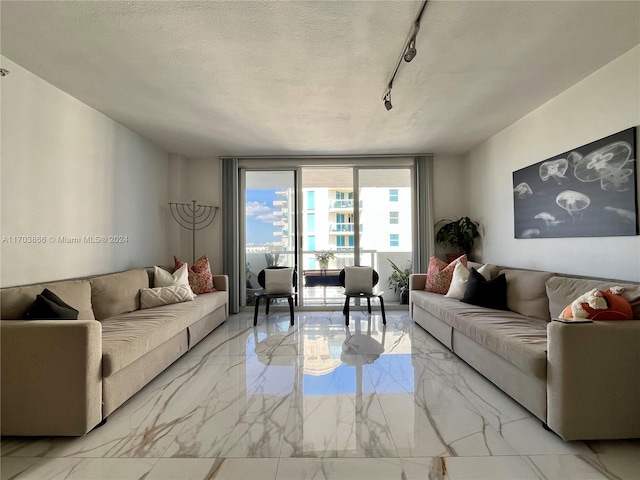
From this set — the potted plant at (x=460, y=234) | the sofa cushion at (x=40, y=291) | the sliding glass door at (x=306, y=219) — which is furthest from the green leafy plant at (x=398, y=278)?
the sofa cushion at (x=40, y=291)

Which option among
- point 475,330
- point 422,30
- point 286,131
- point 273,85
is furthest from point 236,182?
point 475,330

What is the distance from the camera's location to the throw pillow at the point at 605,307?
6.29 ft

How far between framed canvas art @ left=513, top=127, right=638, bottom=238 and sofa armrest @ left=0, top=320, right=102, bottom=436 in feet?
12.8

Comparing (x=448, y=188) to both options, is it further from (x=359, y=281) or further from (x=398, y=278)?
(x=359, y=281)

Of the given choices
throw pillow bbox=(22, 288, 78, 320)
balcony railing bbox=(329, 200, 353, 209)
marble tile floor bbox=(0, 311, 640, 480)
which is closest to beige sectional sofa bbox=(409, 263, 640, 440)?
marble tile floor bbox=(0, 311, 640, 480)

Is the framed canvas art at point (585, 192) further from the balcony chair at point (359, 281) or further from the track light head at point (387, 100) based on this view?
the balcony chair at point (359, 281)

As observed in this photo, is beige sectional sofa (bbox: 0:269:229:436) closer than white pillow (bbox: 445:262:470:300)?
Yes

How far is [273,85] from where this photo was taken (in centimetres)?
287

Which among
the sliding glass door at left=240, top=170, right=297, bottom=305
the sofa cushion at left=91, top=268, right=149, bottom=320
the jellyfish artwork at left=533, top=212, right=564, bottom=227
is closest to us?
the sofa cushion at left=91, top=268, right=149, bottom=320

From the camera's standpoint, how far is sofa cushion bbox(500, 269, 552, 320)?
9.27 feet

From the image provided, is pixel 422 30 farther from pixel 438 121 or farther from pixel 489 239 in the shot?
pixel 489 239

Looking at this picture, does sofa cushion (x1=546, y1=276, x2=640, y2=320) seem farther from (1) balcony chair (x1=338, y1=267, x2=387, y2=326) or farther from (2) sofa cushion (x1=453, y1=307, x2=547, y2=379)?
(1) balcony chair (x1=338, y1=267, x2=387, y2=326)

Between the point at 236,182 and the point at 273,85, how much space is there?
2.58 meters

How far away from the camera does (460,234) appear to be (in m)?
4.93
